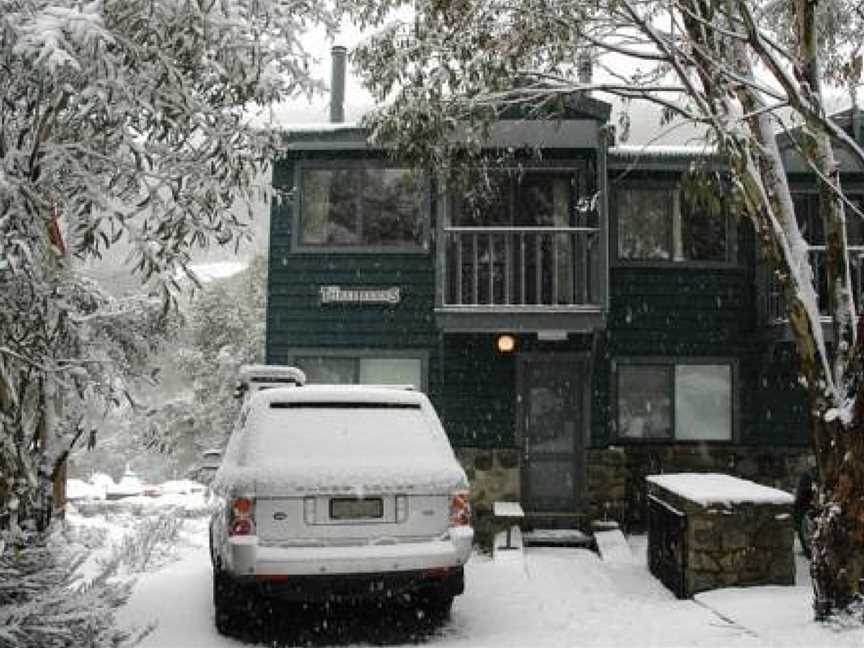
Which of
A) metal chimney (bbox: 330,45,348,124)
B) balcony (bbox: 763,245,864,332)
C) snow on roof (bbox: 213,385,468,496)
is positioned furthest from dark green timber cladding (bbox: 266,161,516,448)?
snow on roof (bbox: 213,385,468,496)

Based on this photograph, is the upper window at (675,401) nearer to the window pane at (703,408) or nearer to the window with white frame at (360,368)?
the window pane at (703,408)

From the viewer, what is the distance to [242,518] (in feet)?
21.5

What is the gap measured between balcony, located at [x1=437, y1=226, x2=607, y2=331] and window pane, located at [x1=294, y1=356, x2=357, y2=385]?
2.25 m

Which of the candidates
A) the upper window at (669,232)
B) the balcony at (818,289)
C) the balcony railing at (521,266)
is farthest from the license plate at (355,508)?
the upper window at (669,232)

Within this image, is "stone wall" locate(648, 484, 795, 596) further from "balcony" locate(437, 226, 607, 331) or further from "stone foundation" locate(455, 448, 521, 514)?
"stone foundation" locate(455, 448, 521, 514)

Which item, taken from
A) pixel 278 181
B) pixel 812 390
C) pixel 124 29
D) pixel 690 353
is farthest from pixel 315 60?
pixel 690 353

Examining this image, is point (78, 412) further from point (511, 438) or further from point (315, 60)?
point (511, 438)

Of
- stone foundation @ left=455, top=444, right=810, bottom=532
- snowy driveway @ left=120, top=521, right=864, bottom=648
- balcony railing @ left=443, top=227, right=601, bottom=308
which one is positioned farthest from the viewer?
stone foundation @ left=455, top=444, right=810, bottom=532

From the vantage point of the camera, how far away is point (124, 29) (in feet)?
18.1

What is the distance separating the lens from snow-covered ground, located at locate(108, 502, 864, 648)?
A: 682 cm

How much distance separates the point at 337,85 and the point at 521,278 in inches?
243

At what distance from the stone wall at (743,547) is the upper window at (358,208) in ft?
27.8

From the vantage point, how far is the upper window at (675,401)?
1588 centimetres

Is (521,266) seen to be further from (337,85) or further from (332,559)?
(332,559)
